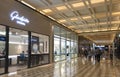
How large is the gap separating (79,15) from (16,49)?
5996mm

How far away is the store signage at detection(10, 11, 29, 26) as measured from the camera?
375 inches

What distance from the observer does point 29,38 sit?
37.3ft

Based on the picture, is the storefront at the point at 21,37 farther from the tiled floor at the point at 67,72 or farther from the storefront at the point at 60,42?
the storefront at the point at 60,42

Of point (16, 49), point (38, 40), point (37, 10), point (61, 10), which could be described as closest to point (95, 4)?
point (61, 10)

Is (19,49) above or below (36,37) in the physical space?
below

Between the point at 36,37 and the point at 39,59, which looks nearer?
the point at 36,37

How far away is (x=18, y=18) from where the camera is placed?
10.0 m

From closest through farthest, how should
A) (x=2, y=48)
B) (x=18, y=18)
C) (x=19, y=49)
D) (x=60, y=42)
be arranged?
1. (x=2, y=48)
2. (x=18, y=18)
3. (x=19, y=49)
4. (x=60, y=42)

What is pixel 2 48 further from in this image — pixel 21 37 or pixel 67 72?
pixel 67 72

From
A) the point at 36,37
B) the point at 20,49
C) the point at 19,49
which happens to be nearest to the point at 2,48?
the point at 20,49

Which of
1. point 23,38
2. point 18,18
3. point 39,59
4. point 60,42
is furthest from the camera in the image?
point 60,42

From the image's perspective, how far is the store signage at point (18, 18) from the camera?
952cm

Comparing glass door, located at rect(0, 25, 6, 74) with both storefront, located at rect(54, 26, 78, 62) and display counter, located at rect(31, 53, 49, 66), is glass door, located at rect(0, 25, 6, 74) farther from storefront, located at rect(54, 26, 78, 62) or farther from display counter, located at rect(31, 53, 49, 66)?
storefront, located at rect(54, 26, 78, 62)

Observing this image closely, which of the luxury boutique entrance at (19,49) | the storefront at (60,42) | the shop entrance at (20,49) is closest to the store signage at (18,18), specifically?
the luxury boutique entrance at (19,49)
